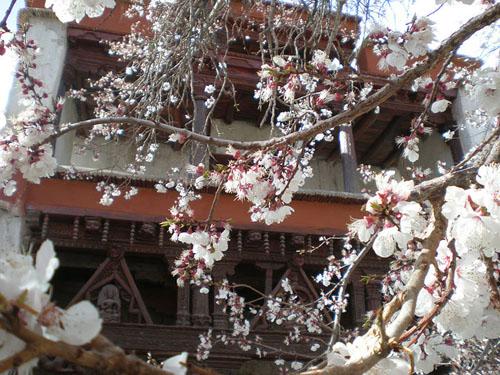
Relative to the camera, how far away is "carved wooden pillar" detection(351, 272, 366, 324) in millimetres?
7780

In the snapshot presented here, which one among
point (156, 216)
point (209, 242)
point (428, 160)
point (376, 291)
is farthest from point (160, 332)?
point (428, 160)

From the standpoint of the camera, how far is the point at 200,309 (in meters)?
7.39

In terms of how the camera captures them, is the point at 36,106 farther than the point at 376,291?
No

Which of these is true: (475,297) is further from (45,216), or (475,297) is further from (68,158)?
(68,158)

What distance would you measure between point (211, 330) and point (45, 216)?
8.01ft

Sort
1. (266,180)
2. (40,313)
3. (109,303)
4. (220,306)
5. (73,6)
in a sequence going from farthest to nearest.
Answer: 1. (220,306)
2. (109,303)
3. (266,180)
4. (73,6)
5. (40,313)

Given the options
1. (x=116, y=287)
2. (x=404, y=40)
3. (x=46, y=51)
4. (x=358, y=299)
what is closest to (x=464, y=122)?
(x=358, y=299)

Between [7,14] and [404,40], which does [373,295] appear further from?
[7,14]

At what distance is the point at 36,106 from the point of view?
3.39 meters

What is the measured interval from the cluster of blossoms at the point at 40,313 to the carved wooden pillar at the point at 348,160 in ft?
27.8

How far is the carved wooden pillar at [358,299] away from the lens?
7780 millimetres

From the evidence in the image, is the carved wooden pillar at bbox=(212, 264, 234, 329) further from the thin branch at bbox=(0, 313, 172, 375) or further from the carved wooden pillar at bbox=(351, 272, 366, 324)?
the thin branch at bbox=(0, 313, 172, 375)

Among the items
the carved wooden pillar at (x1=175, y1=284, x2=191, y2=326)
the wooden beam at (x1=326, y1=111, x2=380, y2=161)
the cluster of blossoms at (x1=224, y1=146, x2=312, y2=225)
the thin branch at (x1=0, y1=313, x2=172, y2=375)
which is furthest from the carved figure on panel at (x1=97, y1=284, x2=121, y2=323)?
the thin branch at (x1=0, y1=313, x2=172, y2=375)

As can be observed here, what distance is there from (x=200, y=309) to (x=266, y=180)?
14.5 ft
